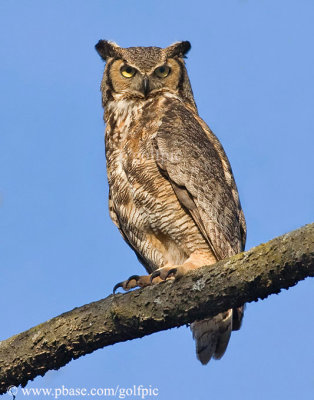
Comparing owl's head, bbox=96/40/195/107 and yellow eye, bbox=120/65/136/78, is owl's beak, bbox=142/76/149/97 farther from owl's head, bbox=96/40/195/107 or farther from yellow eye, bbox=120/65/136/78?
yellow eye, bbox=120/65/136/78

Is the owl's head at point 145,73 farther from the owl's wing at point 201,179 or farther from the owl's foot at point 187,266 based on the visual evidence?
the owl's foot at point 187,266

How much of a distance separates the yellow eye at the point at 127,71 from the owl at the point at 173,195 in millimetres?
288

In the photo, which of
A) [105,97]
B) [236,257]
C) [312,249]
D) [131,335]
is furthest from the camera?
[105,97]

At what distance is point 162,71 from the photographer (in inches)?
203

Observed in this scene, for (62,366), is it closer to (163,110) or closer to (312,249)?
(312,249)

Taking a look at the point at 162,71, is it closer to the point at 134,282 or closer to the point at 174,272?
the point at 134,282

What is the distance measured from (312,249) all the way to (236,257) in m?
0.44

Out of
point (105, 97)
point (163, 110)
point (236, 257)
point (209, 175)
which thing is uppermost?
point (105, 97)

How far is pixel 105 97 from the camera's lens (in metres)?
5.22

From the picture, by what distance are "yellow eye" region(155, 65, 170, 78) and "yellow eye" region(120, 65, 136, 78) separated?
0.18m

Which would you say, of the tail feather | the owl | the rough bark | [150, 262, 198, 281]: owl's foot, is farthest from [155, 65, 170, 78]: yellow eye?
the rough bark

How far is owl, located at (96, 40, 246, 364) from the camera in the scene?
13.4 ft

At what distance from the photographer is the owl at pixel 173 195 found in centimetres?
409

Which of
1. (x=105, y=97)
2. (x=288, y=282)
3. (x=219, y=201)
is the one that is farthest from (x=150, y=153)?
(x=288, y=282)
